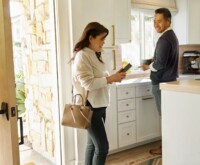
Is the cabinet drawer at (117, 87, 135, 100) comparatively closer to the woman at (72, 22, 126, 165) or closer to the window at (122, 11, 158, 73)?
the window at (122, 11, 158, 73)

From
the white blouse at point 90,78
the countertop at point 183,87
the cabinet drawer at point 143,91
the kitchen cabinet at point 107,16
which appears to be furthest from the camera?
the cabinet drawer at point 143,91

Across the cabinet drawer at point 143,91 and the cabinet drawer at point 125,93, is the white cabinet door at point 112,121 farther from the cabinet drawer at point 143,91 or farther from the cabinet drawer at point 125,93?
the cabinet drawer at point 143,91

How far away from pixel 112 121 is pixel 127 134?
30 centimetres

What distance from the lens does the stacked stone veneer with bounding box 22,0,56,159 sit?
2.95 m

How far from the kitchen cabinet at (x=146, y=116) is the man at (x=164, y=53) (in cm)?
37

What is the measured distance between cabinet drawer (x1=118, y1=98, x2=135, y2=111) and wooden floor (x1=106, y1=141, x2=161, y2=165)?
1.83 ft

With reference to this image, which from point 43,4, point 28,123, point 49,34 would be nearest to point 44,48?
point 49,34

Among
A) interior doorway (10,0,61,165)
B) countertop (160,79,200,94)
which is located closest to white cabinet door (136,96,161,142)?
interior doorway (10,0,61,165)

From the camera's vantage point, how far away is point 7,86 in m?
1.22

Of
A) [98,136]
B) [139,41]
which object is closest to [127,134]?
[98,136]

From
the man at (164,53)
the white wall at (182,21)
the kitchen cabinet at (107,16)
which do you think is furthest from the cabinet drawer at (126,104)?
the white wall at (182,21)

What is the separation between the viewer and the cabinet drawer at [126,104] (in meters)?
3.18

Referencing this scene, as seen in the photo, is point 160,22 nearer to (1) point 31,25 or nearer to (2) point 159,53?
(2) point 159,53

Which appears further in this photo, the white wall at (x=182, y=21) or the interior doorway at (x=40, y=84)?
the white wall at (x=182, y=21)
